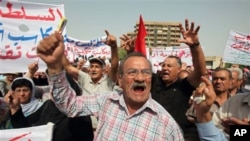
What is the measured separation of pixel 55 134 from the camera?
3467 millimetres

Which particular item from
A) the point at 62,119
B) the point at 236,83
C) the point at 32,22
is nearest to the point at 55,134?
the point at 62,119

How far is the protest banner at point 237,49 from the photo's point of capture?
9.40 metres

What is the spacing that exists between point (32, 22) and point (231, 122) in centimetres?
382

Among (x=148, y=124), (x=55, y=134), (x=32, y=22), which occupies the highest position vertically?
(x=32, y=22)

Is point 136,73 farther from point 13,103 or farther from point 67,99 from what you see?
point 13,103

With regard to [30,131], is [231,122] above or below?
above

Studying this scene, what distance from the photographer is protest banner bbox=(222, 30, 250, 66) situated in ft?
30.8

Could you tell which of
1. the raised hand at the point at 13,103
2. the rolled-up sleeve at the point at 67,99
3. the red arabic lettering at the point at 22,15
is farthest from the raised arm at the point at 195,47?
the red arabic lettering at the point at 22,15

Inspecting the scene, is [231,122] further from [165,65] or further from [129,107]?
[165,65]

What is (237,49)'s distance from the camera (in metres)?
9.48

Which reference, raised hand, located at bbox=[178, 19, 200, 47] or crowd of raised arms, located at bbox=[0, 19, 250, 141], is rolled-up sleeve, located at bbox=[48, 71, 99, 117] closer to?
crowd of raised arms, located at bbox=[0, 19, 250, 141]

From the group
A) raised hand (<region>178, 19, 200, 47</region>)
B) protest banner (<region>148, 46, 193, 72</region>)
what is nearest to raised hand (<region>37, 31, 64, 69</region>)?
raised hand (<region>178, 19, 200, 47</region>)

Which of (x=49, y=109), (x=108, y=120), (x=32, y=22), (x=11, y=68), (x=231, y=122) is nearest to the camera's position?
(x=231, y=122)

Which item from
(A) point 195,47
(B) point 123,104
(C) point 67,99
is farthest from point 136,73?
(A) point 195,47
